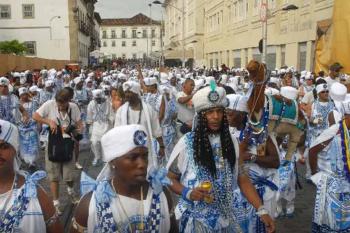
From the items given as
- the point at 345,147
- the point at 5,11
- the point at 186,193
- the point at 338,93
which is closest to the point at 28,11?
the point at 5,11

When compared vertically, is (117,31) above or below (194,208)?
above

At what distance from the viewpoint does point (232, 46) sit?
147ft

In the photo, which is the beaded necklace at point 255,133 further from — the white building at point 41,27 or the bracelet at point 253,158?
the white building at point 41,27

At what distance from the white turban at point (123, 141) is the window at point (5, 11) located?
182 feet

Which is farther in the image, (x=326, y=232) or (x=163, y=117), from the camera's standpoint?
(x=163, y=117)

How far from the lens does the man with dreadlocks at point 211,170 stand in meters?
3.61

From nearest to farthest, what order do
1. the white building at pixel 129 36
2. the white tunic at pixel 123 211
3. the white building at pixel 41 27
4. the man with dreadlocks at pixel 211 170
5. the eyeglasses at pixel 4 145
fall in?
the white tunic at pixel 123 211
the eyeglasses at pixel 4 145
the man with dreadlocks at pixel 211 170
the white building at pixel 41 27
the white building at pixel 129 36

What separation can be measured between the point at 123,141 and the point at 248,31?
1434 inches

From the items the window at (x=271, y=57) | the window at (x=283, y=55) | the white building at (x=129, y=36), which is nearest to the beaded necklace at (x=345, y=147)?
the window at (x=283, y=55)

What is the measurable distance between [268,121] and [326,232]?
1.17m

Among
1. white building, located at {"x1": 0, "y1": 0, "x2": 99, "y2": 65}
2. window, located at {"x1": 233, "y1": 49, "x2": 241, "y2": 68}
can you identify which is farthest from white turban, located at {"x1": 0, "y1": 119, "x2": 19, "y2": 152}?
white building, located at {"x1": 0, "y1": 0, "x2": 99, "y2": 65}

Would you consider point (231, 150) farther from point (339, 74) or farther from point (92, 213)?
point (339, 74)

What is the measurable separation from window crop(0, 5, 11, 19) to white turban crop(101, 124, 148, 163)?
5551 centimetres

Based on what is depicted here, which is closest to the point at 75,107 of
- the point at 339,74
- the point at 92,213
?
the point at 92,213
